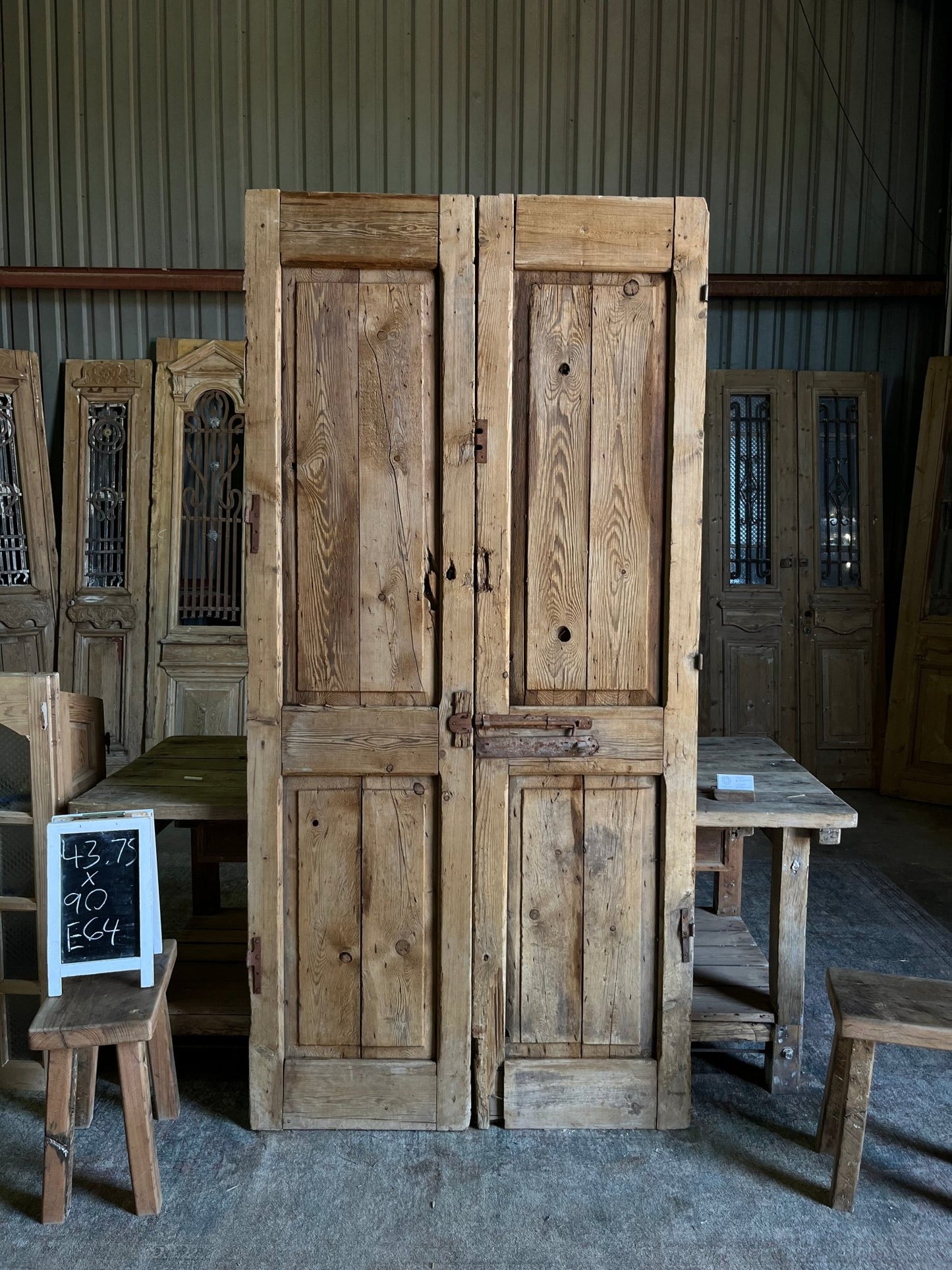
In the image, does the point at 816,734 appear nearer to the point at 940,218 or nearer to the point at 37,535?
the point at 940,218

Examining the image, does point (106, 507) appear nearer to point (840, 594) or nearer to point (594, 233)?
point (594, 233)

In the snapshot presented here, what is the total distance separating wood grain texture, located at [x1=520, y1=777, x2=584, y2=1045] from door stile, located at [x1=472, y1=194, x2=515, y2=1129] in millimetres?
66

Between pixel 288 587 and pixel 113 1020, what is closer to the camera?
pixel 113 1020

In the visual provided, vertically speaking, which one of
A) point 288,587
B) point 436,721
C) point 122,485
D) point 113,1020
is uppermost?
point 122,485

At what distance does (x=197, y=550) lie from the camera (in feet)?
19.2

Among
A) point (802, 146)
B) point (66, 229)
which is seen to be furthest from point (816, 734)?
point (66, 229)

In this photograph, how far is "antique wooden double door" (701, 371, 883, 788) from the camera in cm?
612

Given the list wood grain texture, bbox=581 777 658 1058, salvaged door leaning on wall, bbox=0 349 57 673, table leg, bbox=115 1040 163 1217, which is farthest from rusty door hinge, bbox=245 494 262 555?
salvaged door leaning on wall, bbox=0 349 57 673

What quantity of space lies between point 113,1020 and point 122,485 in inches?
172

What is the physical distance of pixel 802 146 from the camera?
6.14 meters

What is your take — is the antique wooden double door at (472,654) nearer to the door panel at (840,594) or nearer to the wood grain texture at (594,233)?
the wood grain texture at (594,233)

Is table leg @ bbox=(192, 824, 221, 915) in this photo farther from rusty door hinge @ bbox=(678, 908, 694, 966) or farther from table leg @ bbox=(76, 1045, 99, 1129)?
rusty door hinge @ bbox=(678, 908, 694, 966)

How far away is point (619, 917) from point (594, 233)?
5.71ft

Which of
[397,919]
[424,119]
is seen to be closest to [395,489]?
[397,919]
